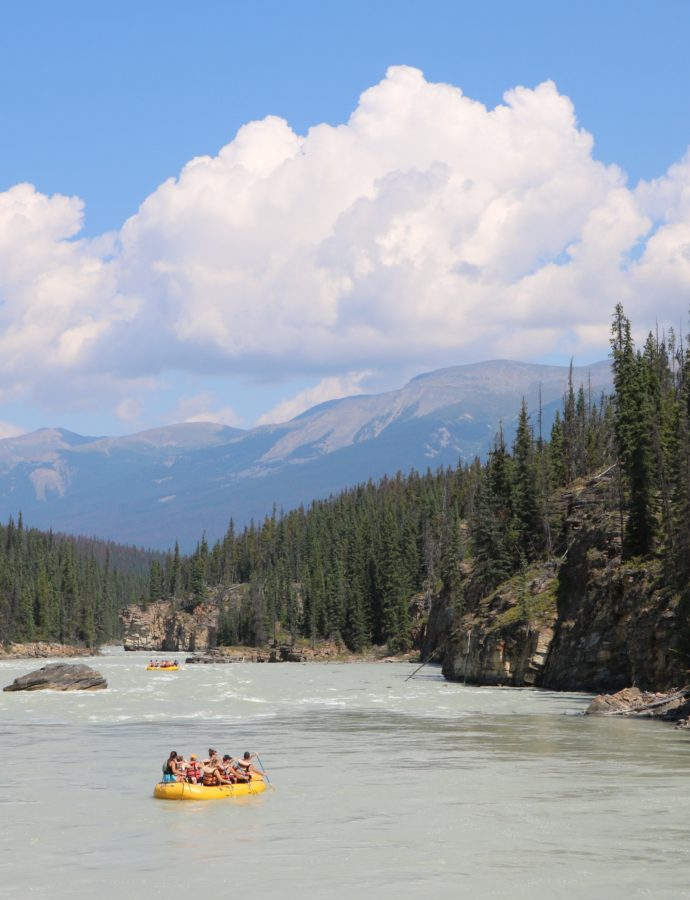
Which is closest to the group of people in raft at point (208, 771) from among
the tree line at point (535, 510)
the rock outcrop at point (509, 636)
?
the tree line at point (535, 510)

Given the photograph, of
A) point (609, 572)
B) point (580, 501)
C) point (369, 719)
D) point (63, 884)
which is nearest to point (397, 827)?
point (63, 884)

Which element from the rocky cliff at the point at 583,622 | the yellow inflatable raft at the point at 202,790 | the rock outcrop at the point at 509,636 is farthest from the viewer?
the rock outcrop at the point at 509,636

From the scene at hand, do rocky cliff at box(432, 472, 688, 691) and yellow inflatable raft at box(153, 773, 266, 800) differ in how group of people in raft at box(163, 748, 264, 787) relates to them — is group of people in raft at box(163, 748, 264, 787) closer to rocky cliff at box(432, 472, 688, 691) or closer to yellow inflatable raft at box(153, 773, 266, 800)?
yellow inflatable raft at box(153, 773, 266, 800)

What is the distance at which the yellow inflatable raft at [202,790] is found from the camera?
4162 cm

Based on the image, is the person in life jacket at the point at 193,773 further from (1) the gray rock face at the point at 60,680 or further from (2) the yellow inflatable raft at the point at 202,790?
(1) the gray rock face at the point at 60,680

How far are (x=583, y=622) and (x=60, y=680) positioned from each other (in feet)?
151

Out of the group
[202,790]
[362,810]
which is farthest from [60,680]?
[362,810]

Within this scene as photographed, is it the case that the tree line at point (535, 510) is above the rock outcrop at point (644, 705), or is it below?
above

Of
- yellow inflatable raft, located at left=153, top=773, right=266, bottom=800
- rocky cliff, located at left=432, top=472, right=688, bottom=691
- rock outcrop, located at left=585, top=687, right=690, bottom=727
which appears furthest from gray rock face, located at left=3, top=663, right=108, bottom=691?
yellow inflatable raft, located at left=153, top=773, right=266, bottom=800

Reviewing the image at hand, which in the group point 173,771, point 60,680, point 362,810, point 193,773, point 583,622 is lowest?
point 362,810

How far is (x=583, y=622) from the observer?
86500 mm

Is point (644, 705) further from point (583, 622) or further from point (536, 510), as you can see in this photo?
point (536, 510)

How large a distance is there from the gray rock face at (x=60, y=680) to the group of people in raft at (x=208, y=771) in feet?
184

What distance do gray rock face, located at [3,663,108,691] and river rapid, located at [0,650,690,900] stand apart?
23.8 m
